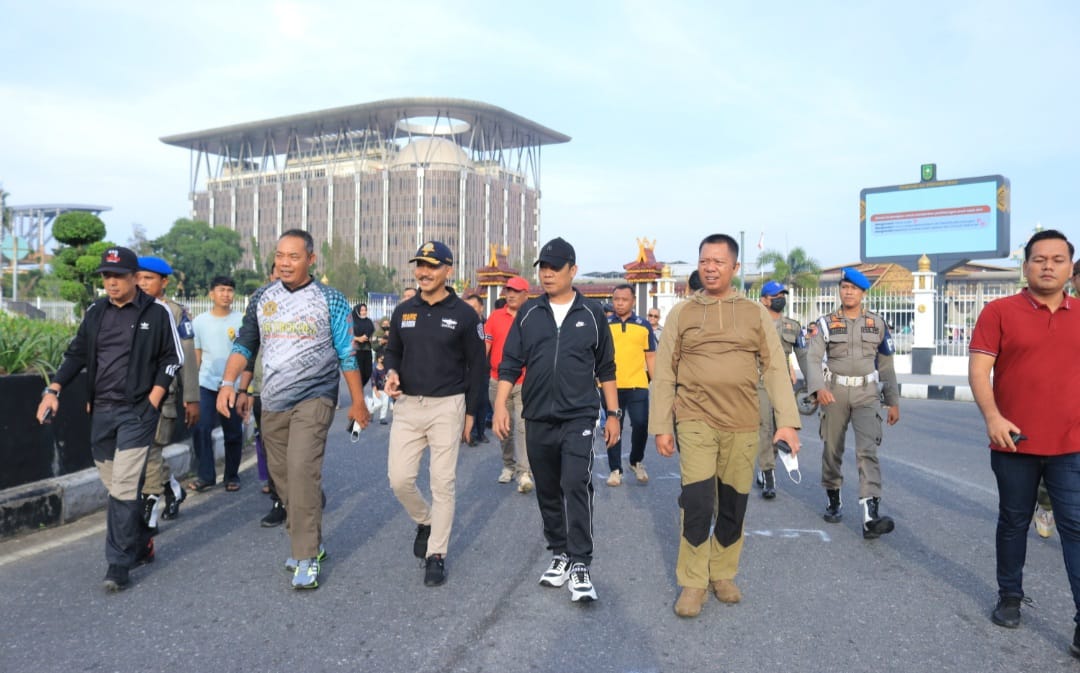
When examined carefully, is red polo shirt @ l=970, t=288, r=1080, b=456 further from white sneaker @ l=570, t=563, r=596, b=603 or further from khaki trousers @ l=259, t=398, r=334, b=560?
khaki trousers @ l=259, t=398, r=334, b=560

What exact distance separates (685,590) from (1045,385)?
6.63ft

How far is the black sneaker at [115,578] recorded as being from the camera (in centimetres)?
439

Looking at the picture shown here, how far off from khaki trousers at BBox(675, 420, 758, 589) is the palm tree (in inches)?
1644

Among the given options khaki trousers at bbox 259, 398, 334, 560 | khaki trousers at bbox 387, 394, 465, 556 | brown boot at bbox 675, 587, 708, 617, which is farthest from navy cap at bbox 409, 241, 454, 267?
brown boot at bbox 675, 587, 708, 617

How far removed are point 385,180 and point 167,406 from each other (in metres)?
101

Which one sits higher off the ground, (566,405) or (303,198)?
(303,198)

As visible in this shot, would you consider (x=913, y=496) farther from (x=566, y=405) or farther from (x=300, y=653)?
(x=300, y=653)

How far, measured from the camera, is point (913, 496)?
7008 millimetres

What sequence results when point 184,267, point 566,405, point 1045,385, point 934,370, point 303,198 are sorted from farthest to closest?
point 303,198 < point 184,267 < point 934,370 < point 566,405 < point 1045,385

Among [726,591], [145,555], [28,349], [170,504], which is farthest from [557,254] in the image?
[28,349]

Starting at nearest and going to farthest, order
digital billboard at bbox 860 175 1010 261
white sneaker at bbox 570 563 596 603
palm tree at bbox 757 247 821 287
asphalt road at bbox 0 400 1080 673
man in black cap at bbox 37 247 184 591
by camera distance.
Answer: asphalt road at bbox 0 400 1080 673 → white sneaker at bbox 570 563 596 603 → man in black cap at bbox 37 247 184 591 → digital billboard at bbox 860 175 1010 261 → palm tree at bbox 757 247 821 287

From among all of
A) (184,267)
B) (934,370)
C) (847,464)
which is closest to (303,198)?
(184,267)

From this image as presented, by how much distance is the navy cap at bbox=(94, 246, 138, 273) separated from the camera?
471 centimetres

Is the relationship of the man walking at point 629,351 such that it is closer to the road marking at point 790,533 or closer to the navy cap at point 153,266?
the road marking at point 790,533
